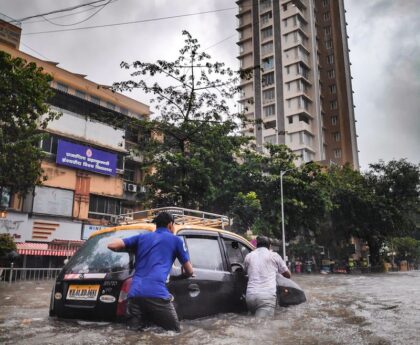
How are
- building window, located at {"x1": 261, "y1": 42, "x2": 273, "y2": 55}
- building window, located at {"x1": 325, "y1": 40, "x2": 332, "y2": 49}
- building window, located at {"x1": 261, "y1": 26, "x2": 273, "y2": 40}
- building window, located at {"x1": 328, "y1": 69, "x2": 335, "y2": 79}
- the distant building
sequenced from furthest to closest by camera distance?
1. building window, located at {"x1": 325, "y1": 40, "x2": 332, "y2": 49}
2. building window, located at {"x1": 328, "y1": 69, "x2": 335, "y2": 79}
3. building window, located at {"x1": 261, "y1": 26, "x2": 273, "y2": 40}
4. building window, located at {"x1": 261, "y1": 42, "x2": 273, "y2": 55}
5. the distant building

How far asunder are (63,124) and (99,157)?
3.15 meters

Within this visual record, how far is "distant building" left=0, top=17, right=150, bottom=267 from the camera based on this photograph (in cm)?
2247

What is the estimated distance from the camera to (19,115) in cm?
1525

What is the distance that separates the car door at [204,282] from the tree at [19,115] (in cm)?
1134

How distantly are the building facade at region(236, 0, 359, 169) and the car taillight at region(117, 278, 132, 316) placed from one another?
5325 cm

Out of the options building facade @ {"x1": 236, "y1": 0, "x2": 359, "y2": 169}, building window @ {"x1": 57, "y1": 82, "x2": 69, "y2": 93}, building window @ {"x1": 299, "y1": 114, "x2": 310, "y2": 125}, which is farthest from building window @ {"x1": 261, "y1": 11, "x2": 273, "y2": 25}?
building window @ {"x1": 57, "y1": 82, "x2": 69, "y2": 93}

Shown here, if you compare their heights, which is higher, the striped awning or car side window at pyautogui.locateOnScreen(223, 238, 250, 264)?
the striped awning

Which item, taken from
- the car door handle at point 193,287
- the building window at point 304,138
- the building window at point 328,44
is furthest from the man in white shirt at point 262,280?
the building window at point 328,44

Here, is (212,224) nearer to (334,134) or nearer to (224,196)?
(224,196)

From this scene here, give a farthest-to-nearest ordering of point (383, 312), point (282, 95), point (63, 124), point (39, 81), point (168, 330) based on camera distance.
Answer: point (282, 95) → point (63, 124) → point (39, 81) → point (383, 312) → point (168, 330)

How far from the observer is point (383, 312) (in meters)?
7.39

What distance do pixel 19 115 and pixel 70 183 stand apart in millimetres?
10579

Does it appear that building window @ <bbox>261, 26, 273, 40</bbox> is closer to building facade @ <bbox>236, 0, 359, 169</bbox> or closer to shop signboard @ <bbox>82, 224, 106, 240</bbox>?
building facade @ <bbox>236, 0, 359, 169</bbox>

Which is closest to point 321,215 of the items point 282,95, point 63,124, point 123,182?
point 123,182
